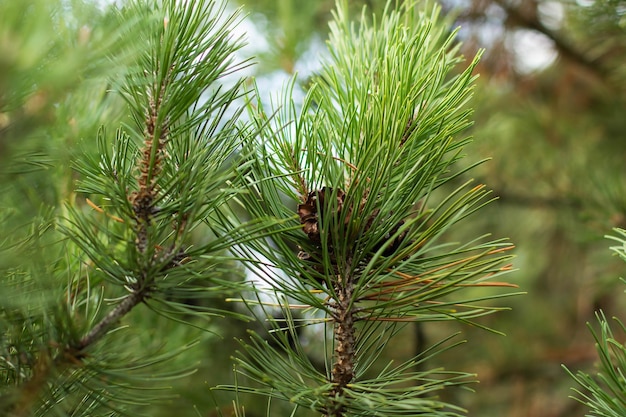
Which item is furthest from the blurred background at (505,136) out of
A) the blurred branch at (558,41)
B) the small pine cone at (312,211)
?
the small pine cone at (312,211)

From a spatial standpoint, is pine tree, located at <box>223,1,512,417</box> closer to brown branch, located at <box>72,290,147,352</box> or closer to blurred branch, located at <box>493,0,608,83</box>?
brown branch, located at <box>72,290,147,352</box>

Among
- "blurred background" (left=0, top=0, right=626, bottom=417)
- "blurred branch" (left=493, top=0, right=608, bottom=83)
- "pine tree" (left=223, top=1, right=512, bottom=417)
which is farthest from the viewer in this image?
"blurred branch" (left=493, top=0, right=608, bottom=83)

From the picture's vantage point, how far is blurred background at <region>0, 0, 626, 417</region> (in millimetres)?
356

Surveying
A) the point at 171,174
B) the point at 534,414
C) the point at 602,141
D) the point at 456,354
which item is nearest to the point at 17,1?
the point at 171,174

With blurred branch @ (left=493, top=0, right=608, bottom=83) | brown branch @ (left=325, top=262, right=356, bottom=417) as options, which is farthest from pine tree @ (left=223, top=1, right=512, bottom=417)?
blurred branch @ (left=493, top=0, right=608, bottom=83)

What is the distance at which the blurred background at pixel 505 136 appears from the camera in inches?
14.0

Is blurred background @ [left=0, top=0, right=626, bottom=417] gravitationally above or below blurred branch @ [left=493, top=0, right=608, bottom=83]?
below

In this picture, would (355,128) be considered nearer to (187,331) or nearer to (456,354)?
(187,331)

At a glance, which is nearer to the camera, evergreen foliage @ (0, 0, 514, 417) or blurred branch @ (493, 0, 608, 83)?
evergreen foliage @ (0, 0, 514, 417)

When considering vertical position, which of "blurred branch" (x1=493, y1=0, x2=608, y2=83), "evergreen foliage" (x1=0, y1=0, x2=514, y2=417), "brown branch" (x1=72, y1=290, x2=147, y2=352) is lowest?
"brown branch" (x1=72, y1=290, x2=147, y2=352)

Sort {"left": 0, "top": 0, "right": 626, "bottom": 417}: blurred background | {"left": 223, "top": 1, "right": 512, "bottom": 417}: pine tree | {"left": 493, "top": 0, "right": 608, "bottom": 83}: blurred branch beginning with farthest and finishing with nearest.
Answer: {"left": 493, "top": 0, "right": 608, "bottom": 83}: blurred branch
{"left": 223, "top": 1, "right": 512, "bottom": 417}: pine tree
{"left": 0, "top": 0, "right": 626, "bottom": 417}: blurred background

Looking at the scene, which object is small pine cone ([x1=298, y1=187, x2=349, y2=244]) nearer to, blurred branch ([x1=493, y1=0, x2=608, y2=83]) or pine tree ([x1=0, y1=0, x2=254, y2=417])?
pine tree ([x1=0, y1=0, x2=254, y2=417])

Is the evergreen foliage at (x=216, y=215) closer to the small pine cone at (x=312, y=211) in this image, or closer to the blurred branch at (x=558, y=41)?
the small pine cone at (x=312, y=211)

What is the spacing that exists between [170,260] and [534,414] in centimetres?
195
